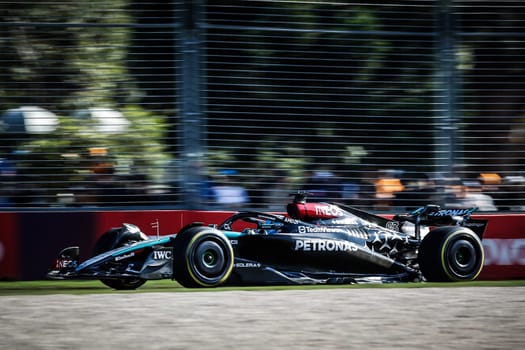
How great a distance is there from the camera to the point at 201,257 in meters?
8.16

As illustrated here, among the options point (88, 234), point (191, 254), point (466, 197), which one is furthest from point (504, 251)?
point (88, 234)

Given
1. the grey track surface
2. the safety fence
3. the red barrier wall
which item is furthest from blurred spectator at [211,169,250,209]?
the grey track surface

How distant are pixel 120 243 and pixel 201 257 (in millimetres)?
1090

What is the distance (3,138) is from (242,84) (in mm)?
2898

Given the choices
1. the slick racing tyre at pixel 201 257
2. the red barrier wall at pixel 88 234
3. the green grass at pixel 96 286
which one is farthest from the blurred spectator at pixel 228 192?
the slick racing tyre at pixel 201 257

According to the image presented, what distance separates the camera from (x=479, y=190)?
1087 centimetres

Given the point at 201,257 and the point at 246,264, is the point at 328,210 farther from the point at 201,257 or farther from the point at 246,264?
the point at 201,257

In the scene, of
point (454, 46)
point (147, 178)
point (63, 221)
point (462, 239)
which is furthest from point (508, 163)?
point (63, 221)

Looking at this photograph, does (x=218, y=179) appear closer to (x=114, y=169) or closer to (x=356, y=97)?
(x=114, y=169)

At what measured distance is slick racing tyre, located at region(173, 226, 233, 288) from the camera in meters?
8.12

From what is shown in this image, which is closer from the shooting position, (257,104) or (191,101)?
(191,101)

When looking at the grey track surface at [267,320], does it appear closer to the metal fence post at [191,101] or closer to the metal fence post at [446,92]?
the metal fence post at [191,101]

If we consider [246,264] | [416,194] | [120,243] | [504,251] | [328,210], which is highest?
[416,194]

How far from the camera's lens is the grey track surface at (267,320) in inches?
201
